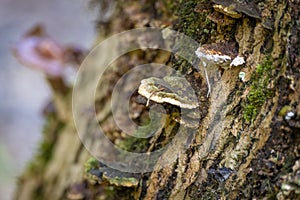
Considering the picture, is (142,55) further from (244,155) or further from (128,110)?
(244,155)

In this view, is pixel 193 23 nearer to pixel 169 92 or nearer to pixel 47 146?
pixel 169 92

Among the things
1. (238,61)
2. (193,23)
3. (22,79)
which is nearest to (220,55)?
(238,61)

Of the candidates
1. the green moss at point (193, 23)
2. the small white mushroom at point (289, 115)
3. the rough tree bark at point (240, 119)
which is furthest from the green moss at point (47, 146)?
the small white mushroom at point (289, 115)

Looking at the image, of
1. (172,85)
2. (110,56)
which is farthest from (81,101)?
(172,85)

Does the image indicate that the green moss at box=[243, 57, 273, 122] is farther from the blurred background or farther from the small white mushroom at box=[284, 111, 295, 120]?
the blurred background

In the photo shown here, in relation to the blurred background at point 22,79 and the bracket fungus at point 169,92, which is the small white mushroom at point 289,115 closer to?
the bracket fungus at point 169,92

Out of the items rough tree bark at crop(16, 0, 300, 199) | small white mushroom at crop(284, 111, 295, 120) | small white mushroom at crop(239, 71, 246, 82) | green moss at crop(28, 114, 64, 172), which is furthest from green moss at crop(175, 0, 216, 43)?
green moss at crop(28, 114, 64, 172)
